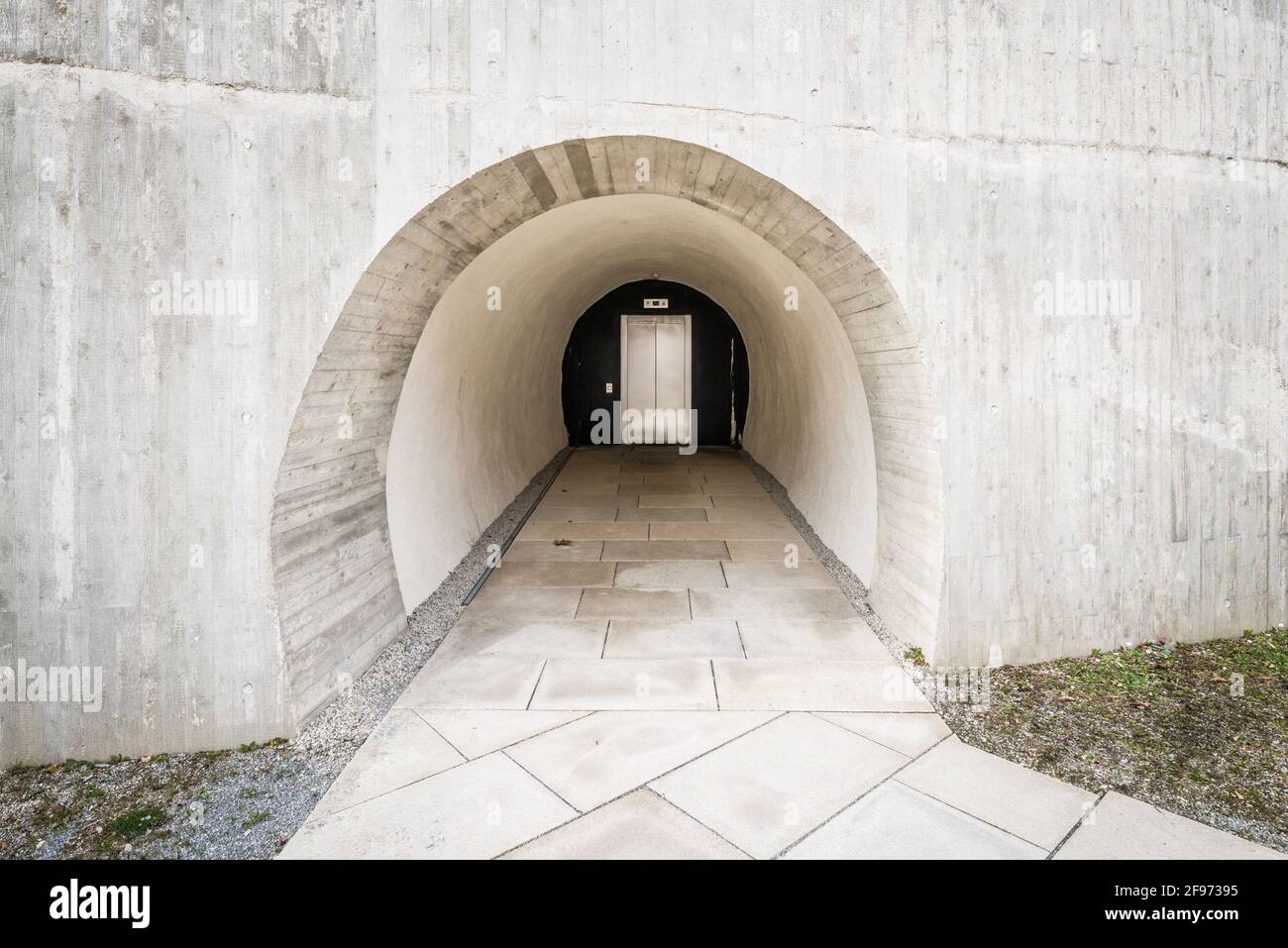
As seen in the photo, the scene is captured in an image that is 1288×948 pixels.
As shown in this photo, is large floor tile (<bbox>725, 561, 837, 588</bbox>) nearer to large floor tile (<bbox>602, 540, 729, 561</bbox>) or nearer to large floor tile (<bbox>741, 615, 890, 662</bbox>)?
large floor tile (<bbox>602, 540, 729, 561</bbox>)

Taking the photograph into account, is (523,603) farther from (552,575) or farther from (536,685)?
(536,685)

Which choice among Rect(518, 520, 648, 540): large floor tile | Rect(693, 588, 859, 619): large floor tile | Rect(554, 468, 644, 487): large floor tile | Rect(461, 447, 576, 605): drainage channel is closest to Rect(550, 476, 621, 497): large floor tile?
Rect(554, 468, 644, 487): large floor tile

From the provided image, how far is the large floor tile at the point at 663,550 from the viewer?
21.7 ft

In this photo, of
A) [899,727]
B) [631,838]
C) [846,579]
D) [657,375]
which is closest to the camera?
[631,838]

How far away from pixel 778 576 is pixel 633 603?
1416 millimetres

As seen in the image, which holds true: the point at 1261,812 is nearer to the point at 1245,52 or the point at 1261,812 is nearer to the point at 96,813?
the point at 1245,52

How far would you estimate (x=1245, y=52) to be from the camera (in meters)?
4.60

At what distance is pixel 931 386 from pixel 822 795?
2.39 m

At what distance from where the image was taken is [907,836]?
2.74 metres

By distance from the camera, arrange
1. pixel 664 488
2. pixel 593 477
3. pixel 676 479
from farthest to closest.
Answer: pixel 593 477
pixel 676 479
pixel 664 488

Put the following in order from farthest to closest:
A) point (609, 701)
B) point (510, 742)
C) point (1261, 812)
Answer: point (609, 701) < point (510, 742) < point (1261, 812)

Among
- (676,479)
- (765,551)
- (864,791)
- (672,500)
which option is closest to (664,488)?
(676,479)

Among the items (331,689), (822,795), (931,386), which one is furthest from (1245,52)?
(331,689)

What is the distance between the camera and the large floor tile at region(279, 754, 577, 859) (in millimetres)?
2672
